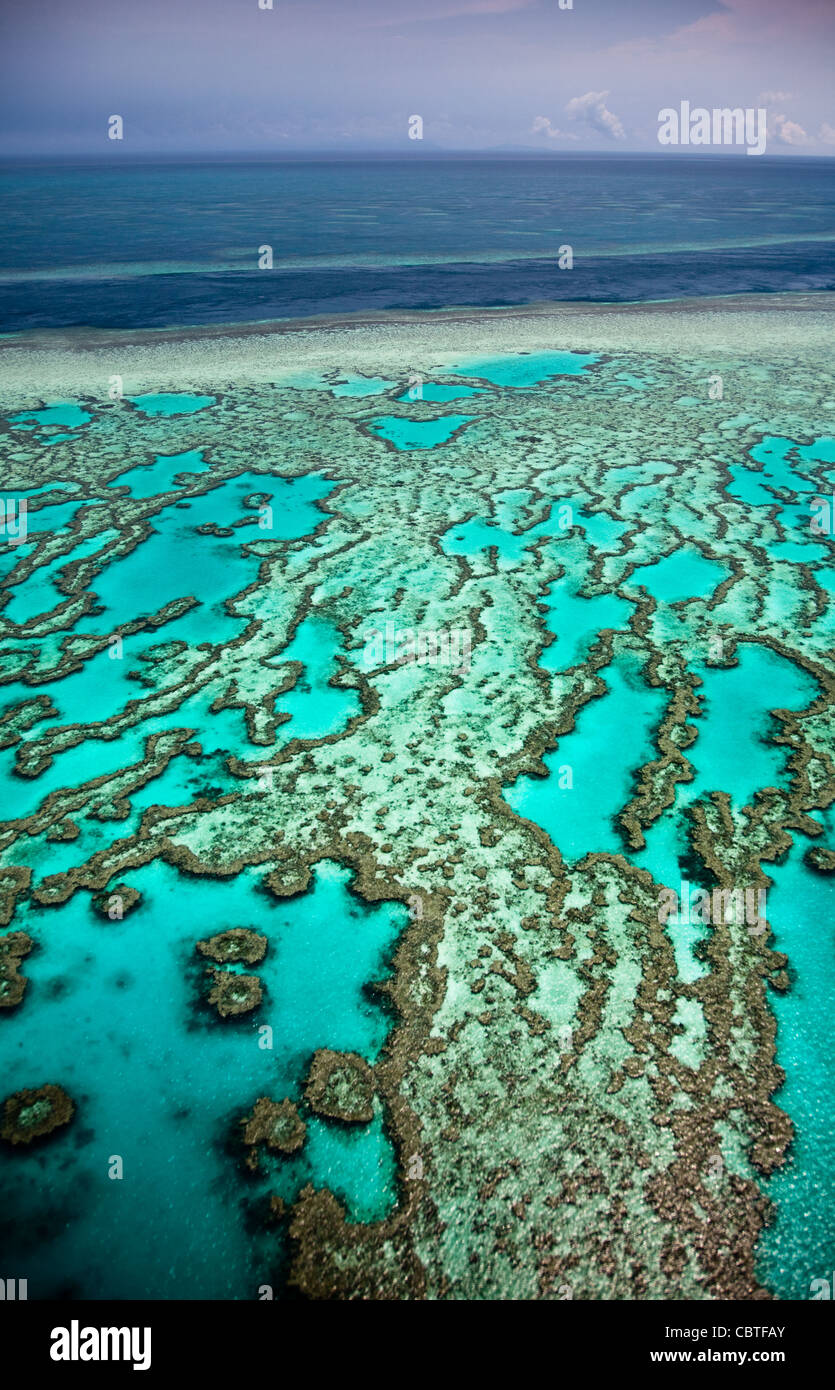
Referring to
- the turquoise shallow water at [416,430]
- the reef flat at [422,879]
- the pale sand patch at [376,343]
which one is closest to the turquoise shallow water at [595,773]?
the reef flat at [422,879]

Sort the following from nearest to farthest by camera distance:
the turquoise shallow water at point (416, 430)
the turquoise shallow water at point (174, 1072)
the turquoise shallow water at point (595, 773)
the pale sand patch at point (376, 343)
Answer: the turquoise shallow water at point (174, 1072)
the turquoise shallow water at point (595, 773)
the turquoise shallow water at point (416, 430)
the pale sand patch at point (376, 343)

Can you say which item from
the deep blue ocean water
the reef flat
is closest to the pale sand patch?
the deep blue ocean water

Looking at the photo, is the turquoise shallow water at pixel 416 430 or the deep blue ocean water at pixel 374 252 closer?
the turquoise shallow water at pixel 416 430

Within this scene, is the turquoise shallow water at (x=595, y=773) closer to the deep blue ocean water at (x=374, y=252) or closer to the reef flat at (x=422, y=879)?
the reef flat at (x=422, y=879)

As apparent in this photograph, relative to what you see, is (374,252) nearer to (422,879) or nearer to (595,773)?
(595,773)

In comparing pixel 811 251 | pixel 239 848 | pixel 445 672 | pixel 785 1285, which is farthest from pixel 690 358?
pixel 811 251

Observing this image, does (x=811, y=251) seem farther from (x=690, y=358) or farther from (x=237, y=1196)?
(x=237, y=1196)

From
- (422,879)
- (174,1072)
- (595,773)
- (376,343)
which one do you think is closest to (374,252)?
(376,343)
